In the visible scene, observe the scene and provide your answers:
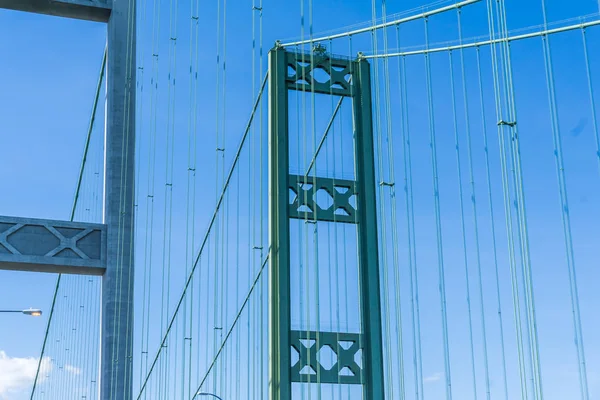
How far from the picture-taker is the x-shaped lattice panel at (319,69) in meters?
15.2

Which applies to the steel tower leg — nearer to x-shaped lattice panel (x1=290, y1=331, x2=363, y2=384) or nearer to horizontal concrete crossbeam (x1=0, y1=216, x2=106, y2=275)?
x-shaped lattice panel (x1=290, y1=331, x2=363, y2=384)

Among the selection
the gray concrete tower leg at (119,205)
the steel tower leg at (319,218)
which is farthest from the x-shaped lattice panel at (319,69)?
the gray concrete tower leg at (119,205)

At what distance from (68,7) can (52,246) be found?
3745 mm

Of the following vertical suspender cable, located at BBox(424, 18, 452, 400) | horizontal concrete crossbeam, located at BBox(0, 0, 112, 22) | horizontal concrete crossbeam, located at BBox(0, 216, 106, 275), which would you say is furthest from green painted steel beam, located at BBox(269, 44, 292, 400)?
horizontal concrete crossbeam, located at BBox(0, 0, 112, 22)

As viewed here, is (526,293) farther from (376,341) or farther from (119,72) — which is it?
(119,72)

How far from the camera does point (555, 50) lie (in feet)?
42.2

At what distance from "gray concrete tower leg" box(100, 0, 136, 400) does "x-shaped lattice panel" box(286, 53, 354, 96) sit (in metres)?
4.68

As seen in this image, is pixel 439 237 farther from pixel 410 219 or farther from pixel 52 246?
pixel 52 246

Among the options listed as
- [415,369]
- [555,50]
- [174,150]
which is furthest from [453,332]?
[174,150]

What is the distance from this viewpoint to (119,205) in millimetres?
19047

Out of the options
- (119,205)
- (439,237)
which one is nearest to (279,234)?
(439,237)

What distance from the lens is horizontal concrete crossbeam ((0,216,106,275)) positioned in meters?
18.2

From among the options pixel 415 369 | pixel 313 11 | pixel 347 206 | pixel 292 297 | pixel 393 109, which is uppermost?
pixel 313 11

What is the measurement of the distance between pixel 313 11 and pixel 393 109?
1.51m
